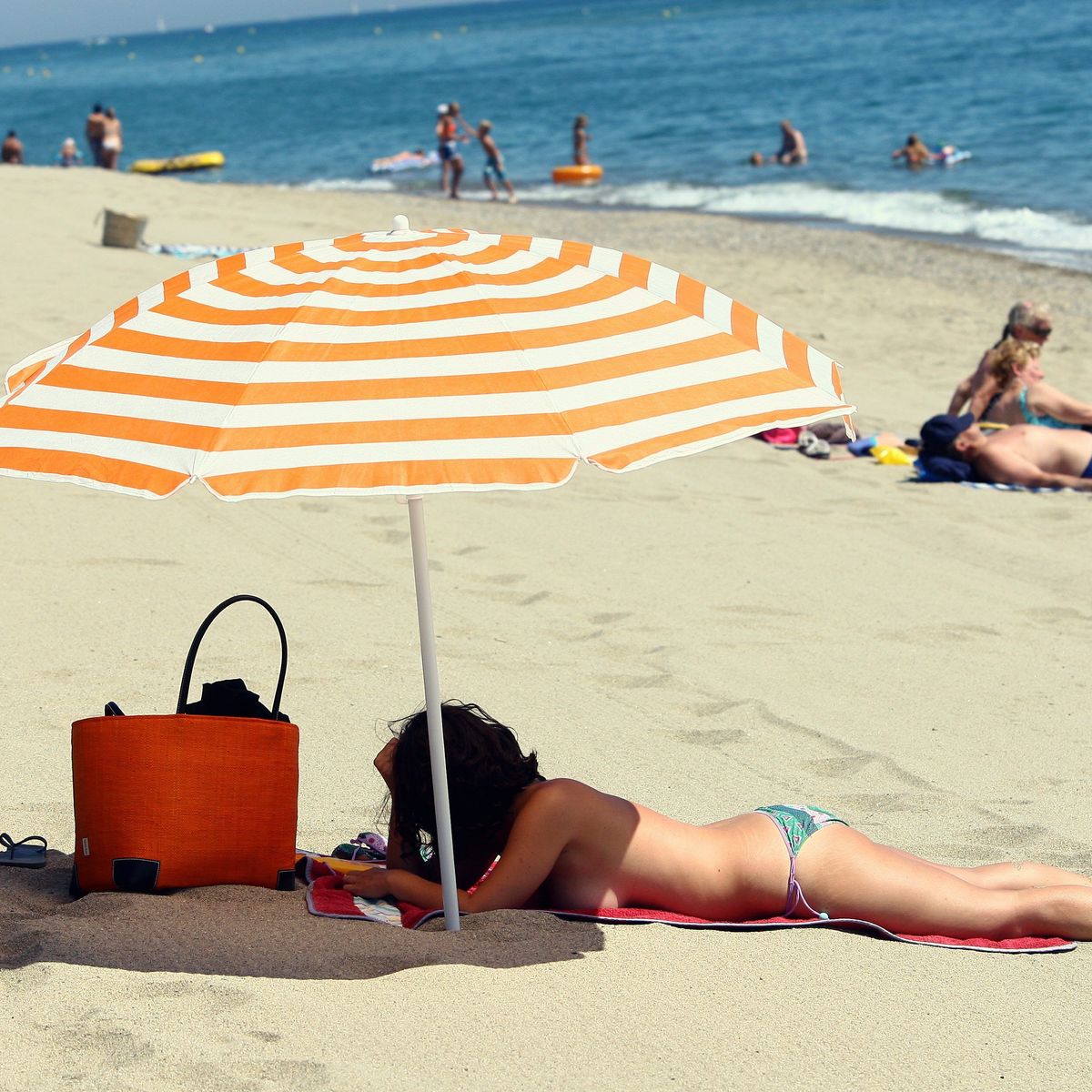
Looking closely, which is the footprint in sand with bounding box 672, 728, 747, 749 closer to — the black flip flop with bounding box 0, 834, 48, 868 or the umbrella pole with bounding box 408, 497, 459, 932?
the umbrella pole with bounding box 408, 497, 459, 932

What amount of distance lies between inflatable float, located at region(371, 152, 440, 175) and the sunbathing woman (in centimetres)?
2899

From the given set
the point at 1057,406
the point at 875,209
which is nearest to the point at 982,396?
the point at 1057,406

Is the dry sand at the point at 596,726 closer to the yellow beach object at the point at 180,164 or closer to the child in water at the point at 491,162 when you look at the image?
the child in water at the point at 491,162

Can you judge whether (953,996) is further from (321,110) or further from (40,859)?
(321,110)

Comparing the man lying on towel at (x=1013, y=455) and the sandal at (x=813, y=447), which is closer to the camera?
the man lying on towel at (x=1013, y=455)

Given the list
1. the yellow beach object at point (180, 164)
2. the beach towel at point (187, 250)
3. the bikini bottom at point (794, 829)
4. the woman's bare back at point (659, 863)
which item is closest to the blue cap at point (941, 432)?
the bikini bottom at point (794, 829)

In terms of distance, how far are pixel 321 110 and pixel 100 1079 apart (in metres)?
50.2

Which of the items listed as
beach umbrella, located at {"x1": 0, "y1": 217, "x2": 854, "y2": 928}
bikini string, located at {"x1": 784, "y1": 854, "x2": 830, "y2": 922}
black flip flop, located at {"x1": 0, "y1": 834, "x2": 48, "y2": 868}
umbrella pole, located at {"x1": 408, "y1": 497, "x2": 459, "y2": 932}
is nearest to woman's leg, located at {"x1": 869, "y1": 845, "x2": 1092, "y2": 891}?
bikini string, located at {"x1": 784, "y1": 854, "x2": 830, "y2": 922}

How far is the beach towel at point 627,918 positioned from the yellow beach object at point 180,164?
31.7 m

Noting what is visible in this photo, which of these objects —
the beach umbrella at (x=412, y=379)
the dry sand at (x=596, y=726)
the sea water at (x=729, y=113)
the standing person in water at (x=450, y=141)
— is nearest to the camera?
the beach umbrella at (x=412, y=379)

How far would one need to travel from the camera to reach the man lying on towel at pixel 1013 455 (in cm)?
807

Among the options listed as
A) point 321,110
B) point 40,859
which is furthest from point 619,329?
point 321,110

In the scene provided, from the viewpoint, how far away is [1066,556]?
6836 mm

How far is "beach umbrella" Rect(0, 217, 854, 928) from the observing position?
249 cm
